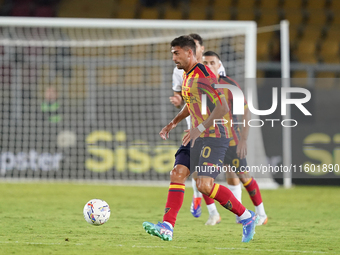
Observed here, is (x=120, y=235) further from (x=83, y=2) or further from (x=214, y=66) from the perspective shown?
(x=83, y=2)

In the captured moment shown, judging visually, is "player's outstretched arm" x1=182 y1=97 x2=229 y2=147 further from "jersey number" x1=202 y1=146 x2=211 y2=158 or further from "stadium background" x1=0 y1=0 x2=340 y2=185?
"stadium background" x1=0 y1=0 x2=340 y2=185

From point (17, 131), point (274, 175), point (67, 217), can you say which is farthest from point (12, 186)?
point (274, 175)

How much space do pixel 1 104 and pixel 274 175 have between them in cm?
570

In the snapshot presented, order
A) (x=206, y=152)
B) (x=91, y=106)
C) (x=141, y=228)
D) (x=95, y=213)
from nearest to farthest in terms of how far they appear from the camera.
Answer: (x=206, y=152), (x=95, y=213), (x=141, y=228), (x=91, y=106)

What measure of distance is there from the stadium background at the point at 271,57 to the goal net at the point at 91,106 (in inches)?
1.7

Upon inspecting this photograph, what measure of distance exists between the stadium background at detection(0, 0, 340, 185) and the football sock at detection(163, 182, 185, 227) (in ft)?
19.4

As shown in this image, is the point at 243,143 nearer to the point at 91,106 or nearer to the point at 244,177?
the point at 244,177

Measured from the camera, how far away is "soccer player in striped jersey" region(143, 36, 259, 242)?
4516 millimetres

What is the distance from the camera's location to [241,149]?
217 inches

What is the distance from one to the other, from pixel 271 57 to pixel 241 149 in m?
9.13

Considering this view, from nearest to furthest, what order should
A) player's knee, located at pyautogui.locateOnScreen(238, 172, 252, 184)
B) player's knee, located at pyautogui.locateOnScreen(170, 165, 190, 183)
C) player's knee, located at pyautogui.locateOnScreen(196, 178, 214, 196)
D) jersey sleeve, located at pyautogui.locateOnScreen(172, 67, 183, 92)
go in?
1. player's knee, located at pyautogui.locateOnScreen(196, 178, 214, 196)
2. player's knee, located at pyautogui.locateOnScreen(170, 165, 190, 183)
3. player's knee, located at pyautogui.locateOnScreen(238, 172, 252, 184)
4. jersey sleeve, located at pyautogui.locateOnScreen(172, 67, 183, 92)

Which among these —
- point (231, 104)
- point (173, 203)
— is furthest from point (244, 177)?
point (173, 203)

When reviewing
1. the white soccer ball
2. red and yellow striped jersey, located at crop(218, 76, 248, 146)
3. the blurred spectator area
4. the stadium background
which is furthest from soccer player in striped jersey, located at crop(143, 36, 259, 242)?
the blurred spectator area

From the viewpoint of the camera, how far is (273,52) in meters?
14.3
